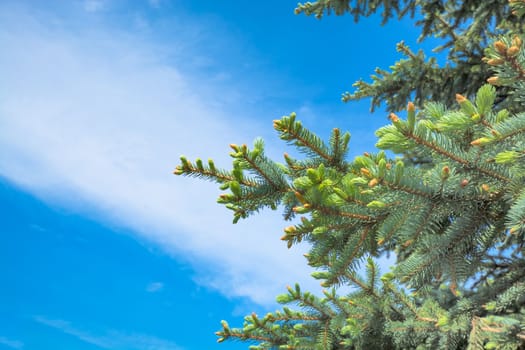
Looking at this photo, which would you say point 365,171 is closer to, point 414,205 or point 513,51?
point 414,205

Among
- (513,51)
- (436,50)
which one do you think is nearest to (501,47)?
(513,51)

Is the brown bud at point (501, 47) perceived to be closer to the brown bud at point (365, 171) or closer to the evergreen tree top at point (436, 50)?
the brown bud at point (365, 171)

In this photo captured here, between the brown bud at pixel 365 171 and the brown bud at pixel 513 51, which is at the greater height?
the brown bud at pixel 513 51

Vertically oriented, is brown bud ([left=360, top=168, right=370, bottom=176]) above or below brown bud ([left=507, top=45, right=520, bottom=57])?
below

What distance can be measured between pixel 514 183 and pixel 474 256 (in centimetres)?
59

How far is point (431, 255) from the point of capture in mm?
2197

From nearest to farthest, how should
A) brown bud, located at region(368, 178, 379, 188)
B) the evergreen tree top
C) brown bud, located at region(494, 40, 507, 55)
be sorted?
brown bud, located at region(494, 40, 507, 55), brown bud, located at region(368, 178, 379, 188), the evergreen tree top

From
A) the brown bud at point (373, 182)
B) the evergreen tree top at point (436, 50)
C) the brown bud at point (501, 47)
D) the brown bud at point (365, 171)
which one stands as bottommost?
the brown bud at point (373, 182)

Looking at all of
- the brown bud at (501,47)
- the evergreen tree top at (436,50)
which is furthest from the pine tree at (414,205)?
the evergreen tree top at (436,50)

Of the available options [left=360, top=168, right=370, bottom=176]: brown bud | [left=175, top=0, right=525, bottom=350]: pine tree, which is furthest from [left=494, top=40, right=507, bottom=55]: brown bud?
[left=360, top=168, right=370, bottom=176]: brown bud

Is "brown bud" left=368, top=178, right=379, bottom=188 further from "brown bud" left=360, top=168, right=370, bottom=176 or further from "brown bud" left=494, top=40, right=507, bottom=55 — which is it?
"brown bud" left=494, top=40, right=507, bottom=55

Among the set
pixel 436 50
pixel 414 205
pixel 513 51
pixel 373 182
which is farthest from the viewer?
pixel 436 50

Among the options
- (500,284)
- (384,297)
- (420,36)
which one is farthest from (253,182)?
(420,36)

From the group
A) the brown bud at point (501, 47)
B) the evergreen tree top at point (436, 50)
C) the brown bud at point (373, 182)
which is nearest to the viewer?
the brown bud at point (501, 47)
